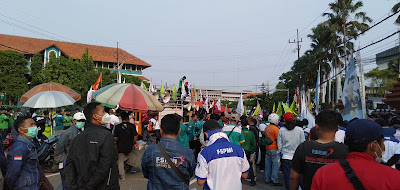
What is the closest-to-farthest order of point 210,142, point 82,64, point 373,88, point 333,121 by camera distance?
point 333,121, point 210,142, point 82,64, point 373,88

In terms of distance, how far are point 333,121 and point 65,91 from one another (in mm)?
8430

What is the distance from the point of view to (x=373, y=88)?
182ft

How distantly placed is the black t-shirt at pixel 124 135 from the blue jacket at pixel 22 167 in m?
3.78

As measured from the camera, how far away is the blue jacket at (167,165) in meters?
3.64

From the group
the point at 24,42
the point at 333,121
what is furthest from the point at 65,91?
the point at 24,42

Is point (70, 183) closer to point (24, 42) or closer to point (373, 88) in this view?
point (373, 88)

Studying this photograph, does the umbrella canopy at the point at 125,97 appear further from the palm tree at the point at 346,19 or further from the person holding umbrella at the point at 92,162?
the palm tree at the point at 346,19

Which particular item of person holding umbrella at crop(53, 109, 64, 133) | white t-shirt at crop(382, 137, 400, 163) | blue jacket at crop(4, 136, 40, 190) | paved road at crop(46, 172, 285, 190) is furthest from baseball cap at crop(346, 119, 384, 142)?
person holding umbrella at crop(53, 109, 64, 133)

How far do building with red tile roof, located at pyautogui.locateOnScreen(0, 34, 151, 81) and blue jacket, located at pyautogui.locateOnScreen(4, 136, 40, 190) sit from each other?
55570 millimetres

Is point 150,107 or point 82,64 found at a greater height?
point 82,64

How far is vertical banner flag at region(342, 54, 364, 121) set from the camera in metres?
6.64

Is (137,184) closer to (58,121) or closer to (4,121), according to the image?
(58,121)

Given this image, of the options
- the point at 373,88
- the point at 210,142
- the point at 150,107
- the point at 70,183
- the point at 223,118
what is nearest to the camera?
the point at 70,183

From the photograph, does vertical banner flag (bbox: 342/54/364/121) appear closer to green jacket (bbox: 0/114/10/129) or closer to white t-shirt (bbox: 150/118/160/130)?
white t-shirt (bbox: 150/118/160/130)
